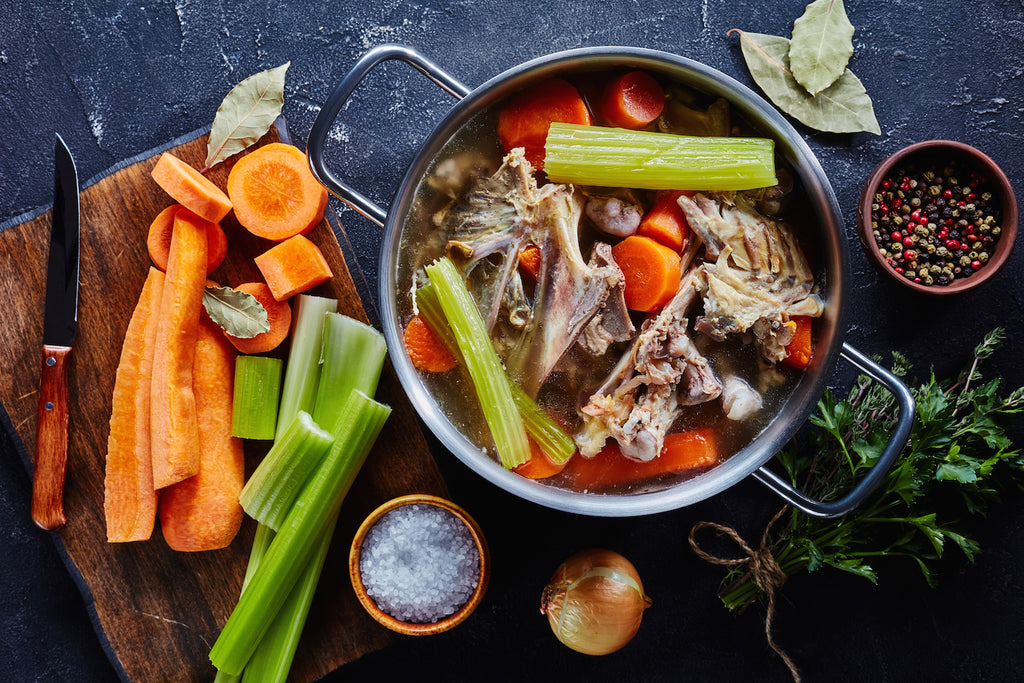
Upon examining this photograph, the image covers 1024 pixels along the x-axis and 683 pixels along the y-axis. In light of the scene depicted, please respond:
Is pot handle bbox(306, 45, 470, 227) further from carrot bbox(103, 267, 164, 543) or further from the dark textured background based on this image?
carrot bbox(103, 267, 164, 543)

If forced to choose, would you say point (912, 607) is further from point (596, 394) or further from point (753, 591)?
point (596, 394)

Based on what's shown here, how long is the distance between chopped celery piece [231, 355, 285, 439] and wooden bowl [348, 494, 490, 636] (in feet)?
1.32

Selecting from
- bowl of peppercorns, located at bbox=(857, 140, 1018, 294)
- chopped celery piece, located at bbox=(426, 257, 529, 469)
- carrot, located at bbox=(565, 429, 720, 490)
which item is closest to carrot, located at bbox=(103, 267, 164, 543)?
chopped celery piece, located at bbox=(426, 257, 529, 469)

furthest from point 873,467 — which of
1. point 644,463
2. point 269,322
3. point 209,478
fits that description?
point 209,478

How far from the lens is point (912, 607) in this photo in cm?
220

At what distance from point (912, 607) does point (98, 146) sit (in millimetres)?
2834

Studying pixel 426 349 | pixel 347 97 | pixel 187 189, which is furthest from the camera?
pixel 187 189

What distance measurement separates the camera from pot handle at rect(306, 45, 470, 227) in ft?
5.26

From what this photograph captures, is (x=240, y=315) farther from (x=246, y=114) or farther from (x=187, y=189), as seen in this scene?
(x=246, y=114)

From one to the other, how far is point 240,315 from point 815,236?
1486 mm

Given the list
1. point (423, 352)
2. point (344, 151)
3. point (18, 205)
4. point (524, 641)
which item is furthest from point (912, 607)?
point (18, 205)

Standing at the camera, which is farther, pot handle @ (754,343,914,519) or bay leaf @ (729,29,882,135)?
bay leaf @ (729,29,882,135)

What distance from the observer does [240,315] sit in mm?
1937

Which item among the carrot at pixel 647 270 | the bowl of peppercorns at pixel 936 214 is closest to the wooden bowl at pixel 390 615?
the carrot at pixel 647 270
